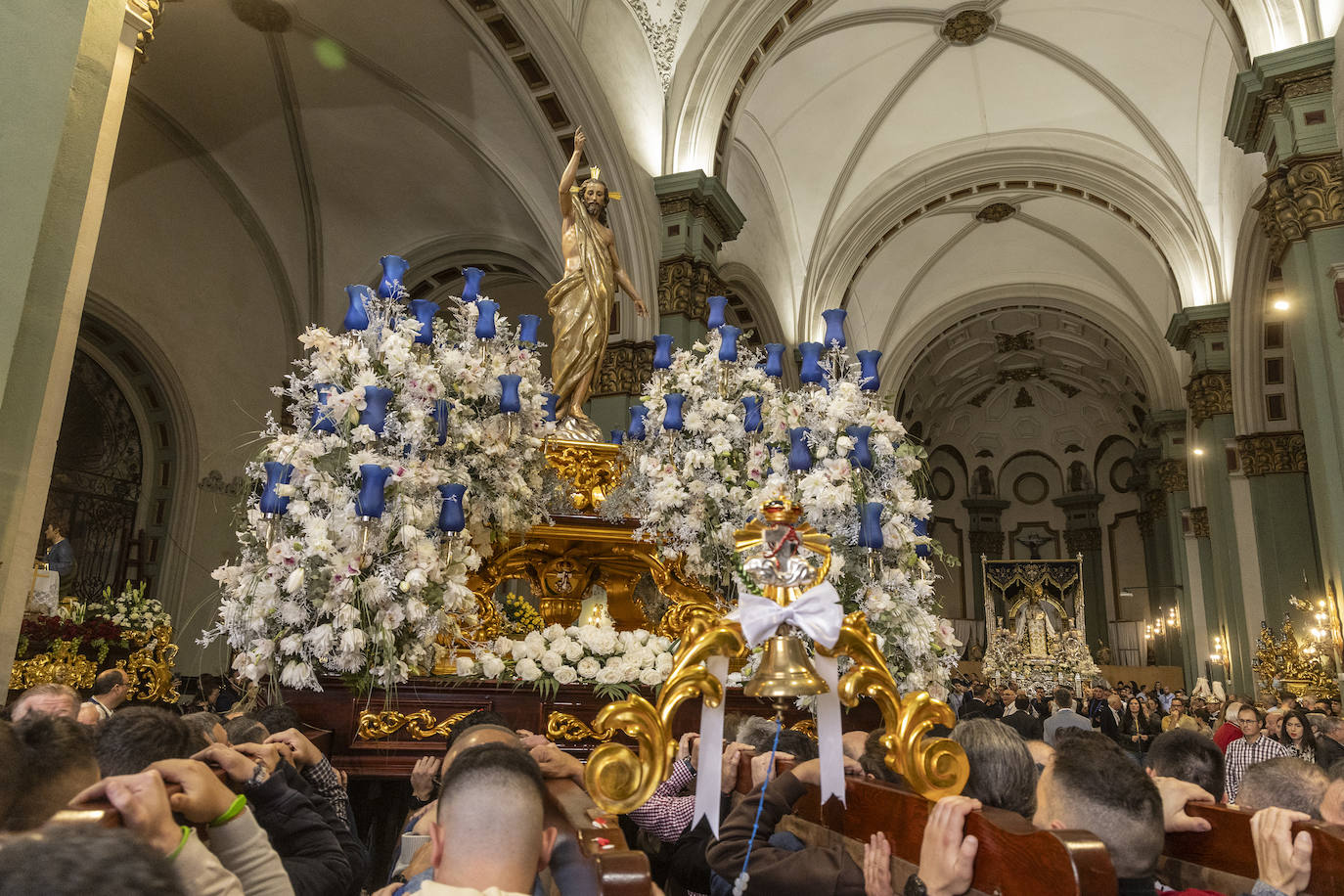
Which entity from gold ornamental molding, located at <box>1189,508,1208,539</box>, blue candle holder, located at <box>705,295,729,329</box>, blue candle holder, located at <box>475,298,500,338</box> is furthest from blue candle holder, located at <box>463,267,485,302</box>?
gold ornamental molding, located at <box>1189,508,1208,539</box>

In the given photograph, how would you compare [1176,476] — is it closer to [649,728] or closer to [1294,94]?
[1294,94]

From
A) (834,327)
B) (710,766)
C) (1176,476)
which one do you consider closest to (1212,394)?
(1176,476)

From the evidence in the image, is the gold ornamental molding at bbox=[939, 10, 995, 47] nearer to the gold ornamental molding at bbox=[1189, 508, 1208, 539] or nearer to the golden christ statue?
the gold ornamental molding at bbox=[1189, 508, 1208, 539]

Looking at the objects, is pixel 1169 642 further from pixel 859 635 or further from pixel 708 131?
pixel 859 635

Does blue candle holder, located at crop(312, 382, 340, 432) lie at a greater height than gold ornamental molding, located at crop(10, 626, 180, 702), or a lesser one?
greater

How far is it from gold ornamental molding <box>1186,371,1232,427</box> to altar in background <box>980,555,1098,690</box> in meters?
11.9

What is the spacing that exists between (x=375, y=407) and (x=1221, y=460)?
43.2 ft

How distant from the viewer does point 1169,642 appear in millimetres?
23375

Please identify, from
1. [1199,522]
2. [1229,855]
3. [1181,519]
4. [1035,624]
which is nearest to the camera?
[1229,855]

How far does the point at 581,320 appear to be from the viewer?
5633mm

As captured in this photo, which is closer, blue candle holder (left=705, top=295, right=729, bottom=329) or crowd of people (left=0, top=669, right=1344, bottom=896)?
crowd of people (left=0, top=669, right=1344, bottom=896)

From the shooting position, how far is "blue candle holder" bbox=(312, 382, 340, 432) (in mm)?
3957

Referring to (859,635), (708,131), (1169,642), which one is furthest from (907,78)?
(1169,642)

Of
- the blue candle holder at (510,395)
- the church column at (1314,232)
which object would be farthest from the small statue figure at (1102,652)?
the blue candle holder at (510,395)
